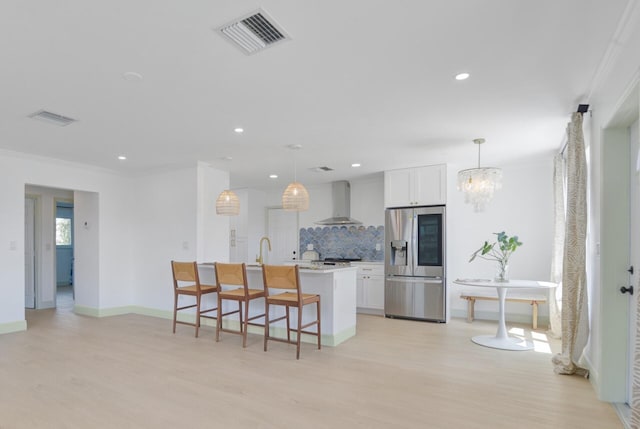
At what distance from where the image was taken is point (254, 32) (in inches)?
84.2

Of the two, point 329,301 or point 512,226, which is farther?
point 512,226

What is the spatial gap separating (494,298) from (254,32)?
4.91 m

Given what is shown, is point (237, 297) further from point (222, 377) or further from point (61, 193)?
point (61, 193)

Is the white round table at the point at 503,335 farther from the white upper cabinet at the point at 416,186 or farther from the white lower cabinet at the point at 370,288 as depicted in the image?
the white lower cabinet at the point at 370,288

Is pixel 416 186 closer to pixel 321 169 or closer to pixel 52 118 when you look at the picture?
pixel 321 169

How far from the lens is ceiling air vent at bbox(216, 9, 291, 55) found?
2.02 metres

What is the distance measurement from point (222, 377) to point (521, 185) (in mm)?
5137

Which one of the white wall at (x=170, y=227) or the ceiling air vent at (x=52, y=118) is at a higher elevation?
the ceiling air vent at (x=52, y=118)

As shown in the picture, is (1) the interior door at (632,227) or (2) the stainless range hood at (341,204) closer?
(1) the interior door at (632,227)

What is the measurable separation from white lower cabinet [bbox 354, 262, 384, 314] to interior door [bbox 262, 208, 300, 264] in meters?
1.92

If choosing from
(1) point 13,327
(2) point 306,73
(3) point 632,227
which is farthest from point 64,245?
(3) point 632,227

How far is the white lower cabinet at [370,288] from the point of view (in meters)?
6.35

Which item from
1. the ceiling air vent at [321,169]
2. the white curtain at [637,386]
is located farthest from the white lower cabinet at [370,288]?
the white curtain at [637,386]

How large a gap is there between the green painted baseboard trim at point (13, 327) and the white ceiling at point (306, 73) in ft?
7.77
